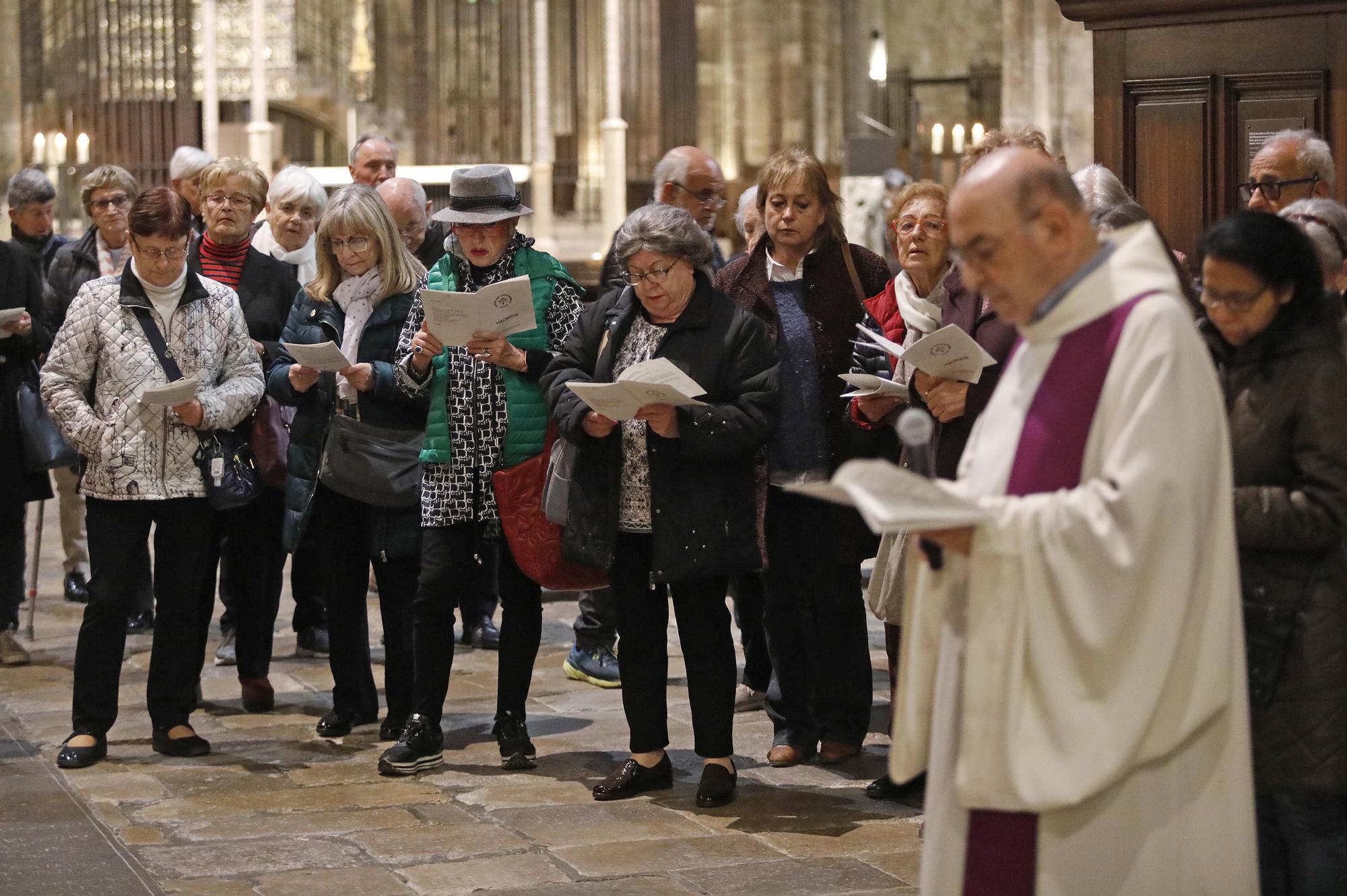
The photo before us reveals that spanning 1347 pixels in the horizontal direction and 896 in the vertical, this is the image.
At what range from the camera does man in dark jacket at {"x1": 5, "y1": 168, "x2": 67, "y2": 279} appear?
25.1ft

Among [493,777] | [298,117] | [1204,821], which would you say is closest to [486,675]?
[493,777]

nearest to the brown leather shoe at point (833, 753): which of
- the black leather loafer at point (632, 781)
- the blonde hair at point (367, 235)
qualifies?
the black leather loafer at point (632, 781)

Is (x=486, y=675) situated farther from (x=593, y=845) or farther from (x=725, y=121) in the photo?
(x=725, y=121)

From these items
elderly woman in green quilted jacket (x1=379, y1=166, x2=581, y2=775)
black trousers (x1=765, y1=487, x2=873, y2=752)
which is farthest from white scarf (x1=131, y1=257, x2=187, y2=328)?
black trousers (x1=765, y1=487, x2=873, y2=752)

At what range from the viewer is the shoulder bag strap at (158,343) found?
5.51 metres

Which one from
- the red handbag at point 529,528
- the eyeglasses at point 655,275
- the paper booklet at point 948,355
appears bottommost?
the red handbag at point 529,528

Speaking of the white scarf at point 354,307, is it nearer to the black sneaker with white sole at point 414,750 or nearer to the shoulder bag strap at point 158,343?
the shoulder bag strap at point 158,343

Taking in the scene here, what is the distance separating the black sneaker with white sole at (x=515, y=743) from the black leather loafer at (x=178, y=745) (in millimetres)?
913

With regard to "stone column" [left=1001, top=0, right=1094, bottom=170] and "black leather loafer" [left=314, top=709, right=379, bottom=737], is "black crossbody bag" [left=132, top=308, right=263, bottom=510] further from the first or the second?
"stone column" [left=1001, top=0, right=1094, bottom=170]

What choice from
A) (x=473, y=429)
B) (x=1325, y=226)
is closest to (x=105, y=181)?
(x=473, y=429)

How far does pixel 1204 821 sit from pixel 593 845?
219 centimetres

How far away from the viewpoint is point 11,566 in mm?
7074

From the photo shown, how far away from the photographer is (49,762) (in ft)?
18.4

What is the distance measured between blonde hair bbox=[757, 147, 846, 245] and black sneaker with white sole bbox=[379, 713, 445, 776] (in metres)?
1.70
